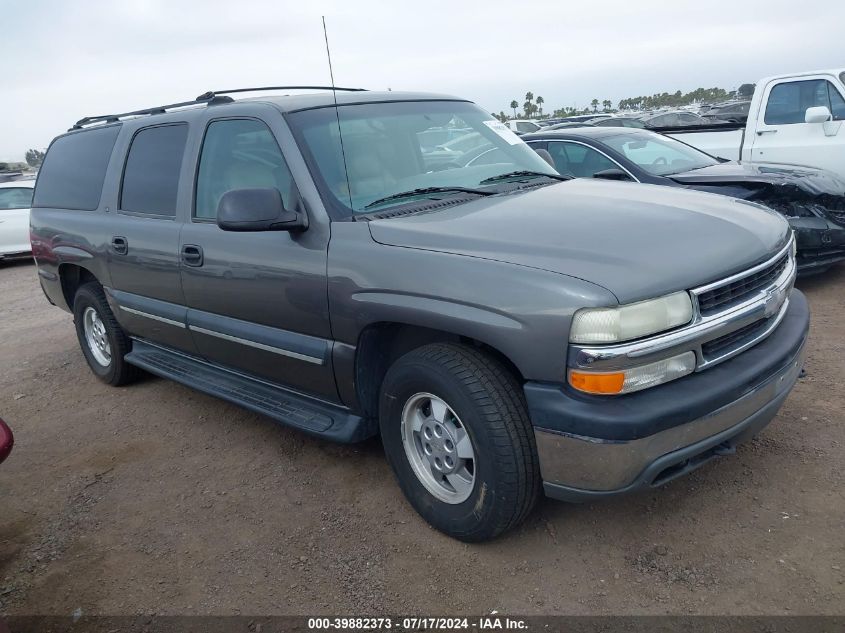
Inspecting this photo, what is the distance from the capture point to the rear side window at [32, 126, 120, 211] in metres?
4.85

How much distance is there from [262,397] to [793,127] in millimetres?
7052

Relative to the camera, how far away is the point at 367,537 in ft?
10.1

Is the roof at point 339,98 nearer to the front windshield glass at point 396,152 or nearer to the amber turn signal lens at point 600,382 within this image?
the front windshield glass at point 396,152

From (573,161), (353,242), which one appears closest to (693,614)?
(353,242)

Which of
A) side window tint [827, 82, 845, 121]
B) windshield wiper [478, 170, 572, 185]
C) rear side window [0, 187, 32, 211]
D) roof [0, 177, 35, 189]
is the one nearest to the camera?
windshield wiper [478, 170, 572, 185]

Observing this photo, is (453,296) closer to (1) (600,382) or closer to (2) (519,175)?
(1) (600,382)

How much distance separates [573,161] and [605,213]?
167 inches

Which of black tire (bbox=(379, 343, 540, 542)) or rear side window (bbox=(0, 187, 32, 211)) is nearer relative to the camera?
black tire (bbox=(379, 343, 540, 542))

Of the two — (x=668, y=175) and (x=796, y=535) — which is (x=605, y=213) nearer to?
(x=796, y=535)

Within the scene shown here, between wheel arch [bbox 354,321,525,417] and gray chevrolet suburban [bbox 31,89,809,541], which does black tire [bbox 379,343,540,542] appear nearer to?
gray chevrolet suburban [bbox 31,89,809,541]

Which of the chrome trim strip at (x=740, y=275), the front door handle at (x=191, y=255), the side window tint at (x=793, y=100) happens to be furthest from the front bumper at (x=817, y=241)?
the front door handle at (x=191, y=255)

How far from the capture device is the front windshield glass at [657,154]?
262 inches

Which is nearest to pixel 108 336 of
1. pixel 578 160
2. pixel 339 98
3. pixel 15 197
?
pixel 339 98

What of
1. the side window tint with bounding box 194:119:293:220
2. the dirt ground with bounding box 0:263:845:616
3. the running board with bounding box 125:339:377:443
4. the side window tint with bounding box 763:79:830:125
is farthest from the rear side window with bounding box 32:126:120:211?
the side window tint with bounding box 763:79:830:125
